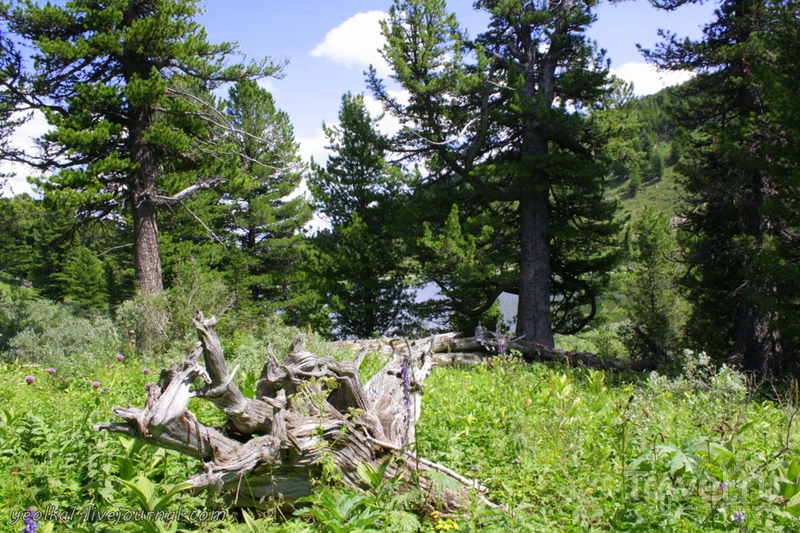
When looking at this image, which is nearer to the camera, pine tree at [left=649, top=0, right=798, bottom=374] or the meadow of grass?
the meadow of grass

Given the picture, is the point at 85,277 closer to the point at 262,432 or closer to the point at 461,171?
the point at 461,171

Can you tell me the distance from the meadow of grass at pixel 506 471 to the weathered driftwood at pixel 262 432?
0.64ft

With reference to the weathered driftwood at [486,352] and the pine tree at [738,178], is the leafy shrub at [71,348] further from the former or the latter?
the pine tree at [738,178]

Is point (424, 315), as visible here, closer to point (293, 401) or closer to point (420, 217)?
point (420, 217)

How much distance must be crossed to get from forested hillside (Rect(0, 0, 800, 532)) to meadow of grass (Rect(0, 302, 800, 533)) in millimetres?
27

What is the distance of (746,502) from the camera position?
103 inches

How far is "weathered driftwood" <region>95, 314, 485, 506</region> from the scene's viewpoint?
120 inches

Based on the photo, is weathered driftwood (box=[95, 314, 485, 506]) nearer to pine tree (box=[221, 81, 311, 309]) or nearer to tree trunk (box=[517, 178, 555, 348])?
tree trunk (box=[517, 178, 555, 348])

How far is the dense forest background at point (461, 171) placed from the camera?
10.5 meters

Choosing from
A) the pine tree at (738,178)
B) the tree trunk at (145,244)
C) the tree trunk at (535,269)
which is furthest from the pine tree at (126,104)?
the pine tree at (738,178)

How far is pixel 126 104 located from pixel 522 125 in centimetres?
1053

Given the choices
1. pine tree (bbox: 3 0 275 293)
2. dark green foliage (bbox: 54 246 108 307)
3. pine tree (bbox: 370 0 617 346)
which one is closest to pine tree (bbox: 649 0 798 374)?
pine tree (bbox: 370 0 617 346)

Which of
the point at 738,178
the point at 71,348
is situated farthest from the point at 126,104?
the point at 738,178

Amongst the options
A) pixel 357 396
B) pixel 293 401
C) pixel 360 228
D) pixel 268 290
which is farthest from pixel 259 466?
pixel 268 290
